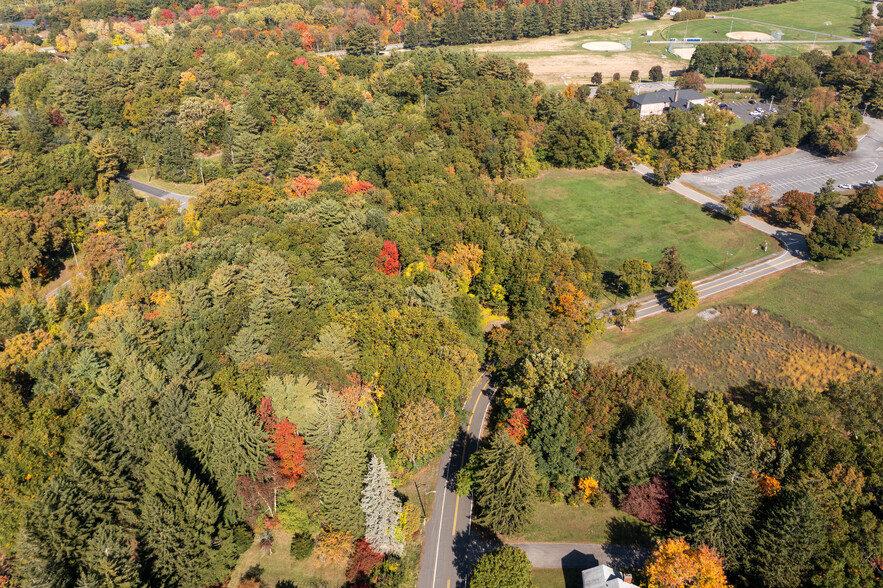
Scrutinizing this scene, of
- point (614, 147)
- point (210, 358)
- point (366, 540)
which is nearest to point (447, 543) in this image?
point (366, 540)

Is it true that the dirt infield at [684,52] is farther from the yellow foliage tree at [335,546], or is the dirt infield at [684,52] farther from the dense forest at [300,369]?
the yellow foliage tree at [335,546]

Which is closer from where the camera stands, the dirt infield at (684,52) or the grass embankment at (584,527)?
the grass embankment at (584,527)

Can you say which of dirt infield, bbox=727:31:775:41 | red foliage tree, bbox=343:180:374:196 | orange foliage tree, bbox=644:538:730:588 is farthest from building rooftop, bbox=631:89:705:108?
orange foliage tree, bbox=644:538:730:588

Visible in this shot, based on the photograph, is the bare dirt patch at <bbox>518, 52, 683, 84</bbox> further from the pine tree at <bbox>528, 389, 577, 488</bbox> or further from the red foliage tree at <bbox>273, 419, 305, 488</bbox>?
the red foliage tree at <bbox>273, 419, 305, 488</bbox>

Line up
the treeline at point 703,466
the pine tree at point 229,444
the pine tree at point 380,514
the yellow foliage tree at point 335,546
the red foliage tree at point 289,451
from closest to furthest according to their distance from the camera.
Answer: the treeline at point 703,466
the yellow foliage tree at point 335,546
the pine tree at point 380,514
the pine tree at point 229,444
the red foliage tree at point 289,451

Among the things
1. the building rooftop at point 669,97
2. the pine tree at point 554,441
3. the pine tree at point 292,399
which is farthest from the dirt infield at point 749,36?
the pine tree at point 292,399

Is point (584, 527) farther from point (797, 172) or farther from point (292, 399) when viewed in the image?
point (797, 172)
